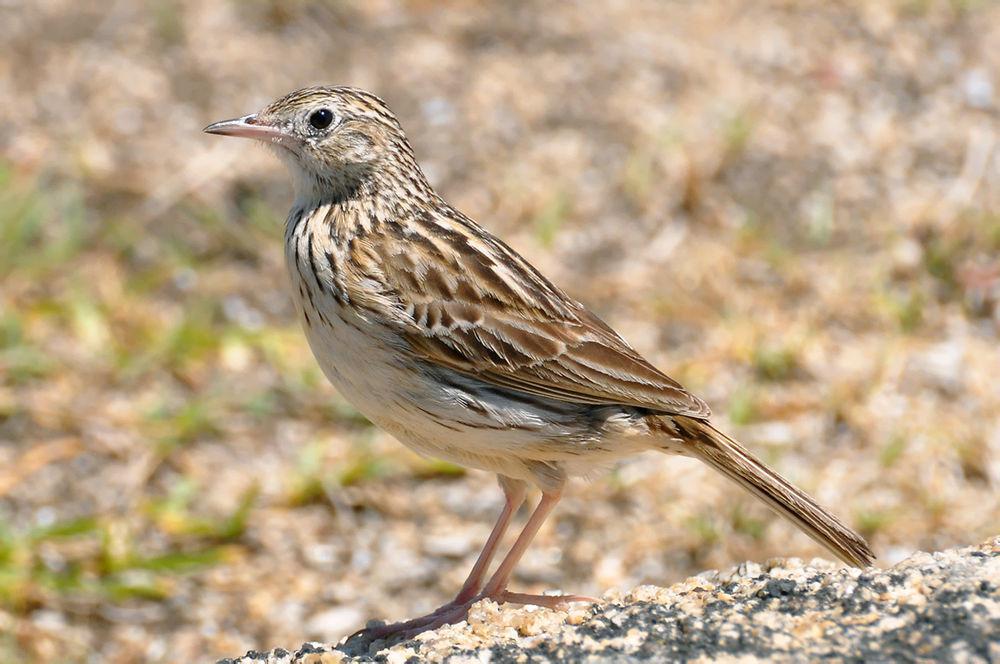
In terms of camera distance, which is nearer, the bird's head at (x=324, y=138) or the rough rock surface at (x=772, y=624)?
the rough rock surface at (x=772, y=624)

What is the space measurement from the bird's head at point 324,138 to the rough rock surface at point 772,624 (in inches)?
73.6

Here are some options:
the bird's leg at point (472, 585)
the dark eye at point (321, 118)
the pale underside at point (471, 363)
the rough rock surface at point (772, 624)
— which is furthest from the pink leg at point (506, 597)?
the dark eye at point (321, 118)

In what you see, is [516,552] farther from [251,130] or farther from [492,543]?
[251,130]

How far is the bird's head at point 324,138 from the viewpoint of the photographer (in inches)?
210

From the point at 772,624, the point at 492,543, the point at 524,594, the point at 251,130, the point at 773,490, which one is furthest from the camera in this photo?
the point at 251,130

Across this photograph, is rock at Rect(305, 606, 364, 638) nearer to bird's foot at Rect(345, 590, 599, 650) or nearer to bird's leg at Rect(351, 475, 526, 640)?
bird's leg at Rect(351, 475, 526, 640)

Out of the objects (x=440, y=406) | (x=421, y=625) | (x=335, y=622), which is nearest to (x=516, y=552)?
(x=421, y=625)

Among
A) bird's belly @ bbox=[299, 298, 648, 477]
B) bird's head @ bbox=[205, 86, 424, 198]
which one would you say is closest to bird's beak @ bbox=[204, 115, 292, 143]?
bird's head @ bbox=[205, 86, 424, 198]

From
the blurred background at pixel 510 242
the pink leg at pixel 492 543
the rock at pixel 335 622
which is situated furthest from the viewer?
the blurred background at pixel 510 242

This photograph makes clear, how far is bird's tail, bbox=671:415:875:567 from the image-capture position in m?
4.71

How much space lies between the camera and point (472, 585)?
5.03 m

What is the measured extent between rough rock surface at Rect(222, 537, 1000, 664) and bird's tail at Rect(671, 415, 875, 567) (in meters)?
0.45

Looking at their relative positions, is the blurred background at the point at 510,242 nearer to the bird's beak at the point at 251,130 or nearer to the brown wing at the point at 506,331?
the brown wing at the point at 506,331

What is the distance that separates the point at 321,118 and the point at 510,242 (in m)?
3.84
